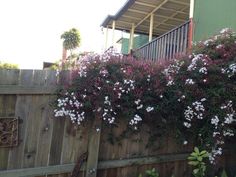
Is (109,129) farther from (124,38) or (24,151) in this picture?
(124,38)

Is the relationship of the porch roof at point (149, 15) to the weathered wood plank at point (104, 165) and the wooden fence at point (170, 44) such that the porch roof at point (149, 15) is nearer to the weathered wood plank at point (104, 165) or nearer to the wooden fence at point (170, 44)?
the wooden fence at point (170, 44)

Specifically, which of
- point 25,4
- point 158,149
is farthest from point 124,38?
point 25,4

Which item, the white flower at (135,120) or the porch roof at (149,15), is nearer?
the white flower at (135,120)

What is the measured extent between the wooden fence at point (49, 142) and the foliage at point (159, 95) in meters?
0.20

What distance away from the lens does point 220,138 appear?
15.7ft

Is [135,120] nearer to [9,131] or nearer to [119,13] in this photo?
[9,131]

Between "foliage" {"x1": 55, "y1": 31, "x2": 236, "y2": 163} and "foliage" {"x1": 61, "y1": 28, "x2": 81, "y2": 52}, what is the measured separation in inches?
908

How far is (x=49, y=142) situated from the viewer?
468 centimetres

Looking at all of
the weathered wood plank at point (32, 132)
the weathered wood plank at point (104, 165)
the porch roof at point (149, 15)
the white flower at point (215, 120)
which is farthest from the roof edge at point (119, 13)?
the weathered wood plank at point (32, 132)

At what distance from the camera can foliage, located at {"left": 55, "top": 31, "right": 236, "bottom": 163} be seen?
182 inches

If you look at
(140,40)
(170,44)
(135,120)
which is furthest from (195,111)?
(140,40)

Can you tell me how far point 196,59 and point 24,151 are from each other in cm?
250

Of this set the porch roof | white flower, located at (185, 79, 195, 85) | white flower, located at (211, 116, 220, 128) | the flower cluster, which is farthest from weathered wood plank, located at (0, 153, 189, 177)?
the porch roof

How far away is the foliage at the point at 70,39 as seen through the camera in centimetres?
2772
